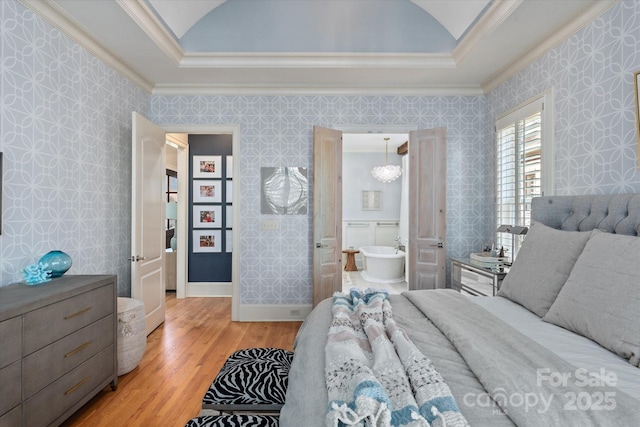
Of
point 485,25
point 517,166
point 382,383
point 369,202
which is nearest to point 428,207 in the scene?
point 517,166

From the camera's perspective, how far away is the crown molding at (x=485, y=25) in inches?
94.2

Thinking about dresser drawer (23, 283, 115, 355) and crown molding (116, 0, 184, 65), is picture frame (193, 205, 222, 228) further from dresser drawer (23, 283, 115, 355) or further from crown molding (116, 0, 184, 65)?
dresser drawer (23, 283, 115, 355)

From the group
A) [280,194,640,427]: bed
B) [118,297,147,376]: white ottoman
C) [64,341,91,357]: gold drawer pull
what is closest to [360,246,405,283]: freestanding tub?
[280,194,640,427]: bed

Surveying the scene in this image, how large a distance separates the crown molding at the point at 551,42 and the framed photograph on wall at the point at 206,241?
13.4 ft

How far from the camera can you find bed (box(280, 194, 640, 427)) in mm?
901

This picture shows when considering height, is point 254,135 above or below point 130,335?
above

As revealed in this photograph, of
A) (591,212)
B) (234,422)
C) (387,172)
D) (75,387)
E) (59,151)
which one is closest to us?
(234,422)

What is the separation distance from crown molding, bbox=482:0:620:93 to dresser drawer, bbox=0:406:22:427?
13.1 ft

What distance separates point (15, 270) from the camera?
2.07 meters

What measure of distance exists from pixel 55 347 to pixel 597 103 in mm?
3629

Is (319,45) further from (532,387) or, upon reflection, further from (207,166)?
(532,387)

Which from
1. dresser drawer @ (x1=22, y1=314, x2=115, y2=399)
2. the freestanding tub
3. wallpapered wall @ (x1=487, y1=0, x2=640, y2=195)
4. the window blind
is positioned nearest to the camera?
dresser drawer @ (x1=22, y1=314, x2=115, y2=399)

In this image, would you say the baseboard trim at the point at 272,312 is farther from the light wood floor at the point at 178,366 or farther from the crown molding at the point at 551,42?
the crown molding at the point at 551,42

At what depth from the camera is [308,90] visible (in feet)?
12.3
